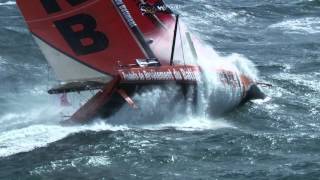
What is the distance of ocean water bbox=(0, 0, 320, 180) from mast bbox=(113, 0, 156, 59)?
3059 mm

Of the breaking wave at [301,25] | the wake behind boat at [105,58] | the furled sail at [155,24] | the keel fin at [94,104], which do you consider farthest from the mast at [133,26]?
the breaking wave at [301,25]

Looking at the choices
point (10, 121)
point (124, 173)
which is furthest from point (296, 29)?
point (124, 173)

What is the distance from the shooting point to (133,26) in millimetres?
27750

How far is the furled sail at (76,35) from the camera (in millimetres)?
26094

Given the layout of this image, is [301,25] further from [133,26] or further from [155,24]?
[133,26]

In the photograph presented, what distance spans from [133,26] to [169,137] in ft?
18.0

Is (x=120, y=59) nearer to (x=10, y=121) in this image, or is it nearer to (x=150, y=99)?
(x=150, y=99)

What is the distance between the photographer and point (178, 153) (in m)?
22.3

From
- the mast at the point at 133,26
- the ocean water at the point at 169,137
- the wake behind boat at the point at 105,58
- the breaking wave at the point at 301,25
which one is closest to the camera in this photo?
the ocean water at the point at 169,137

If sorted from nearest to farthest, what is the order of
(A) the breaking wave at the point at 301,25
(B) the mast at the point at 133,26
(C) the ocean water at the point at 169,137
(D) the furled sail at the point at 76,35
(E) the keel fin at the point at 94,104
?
1. (C) the ocean water at the point at 169,137
2. (E) the keel fin at the point at 94,104
3. (D) the furled sail at the point at 76,35
4. (B) the mast at the point at 133,26
5. (A) the breaking wave at the point at 301,25

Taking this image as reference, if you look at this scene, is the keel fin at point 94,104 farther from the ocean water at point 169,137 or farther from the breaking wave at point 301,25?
the breaking wave at point 301,25

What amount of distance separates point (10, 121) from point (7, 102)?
278 centimetres

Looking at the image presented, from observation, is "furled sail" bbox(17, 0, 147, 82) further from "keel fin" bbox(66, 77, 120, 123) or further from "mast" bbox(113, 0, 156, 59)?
"keel fin" bbox(66, 77, 120, 123)

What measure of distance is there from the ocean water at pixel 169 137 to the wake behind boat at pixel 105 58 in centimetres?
82
